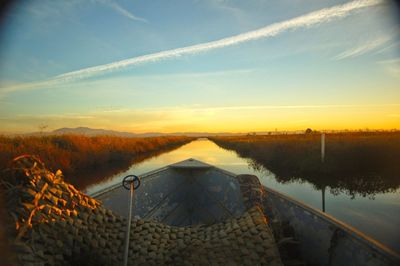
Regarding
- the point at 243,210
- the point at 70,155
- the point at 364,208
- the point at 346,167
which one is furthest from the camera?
the point at 70,155

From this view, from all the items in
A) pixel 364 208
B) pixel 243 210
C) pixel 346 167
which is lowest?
pixel 364 208

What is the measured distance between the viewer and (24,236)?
2.42 metres

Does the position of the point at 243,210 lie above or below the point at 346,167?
above

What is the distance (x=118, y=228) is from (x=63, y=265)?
0.72m

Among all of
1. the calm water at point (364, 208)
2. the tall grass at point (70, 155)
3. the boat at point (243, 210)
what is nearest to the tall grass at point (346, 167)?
the calm water at point (364, 208)

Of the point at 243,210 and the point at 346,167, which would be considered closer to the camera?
the point at 243,210

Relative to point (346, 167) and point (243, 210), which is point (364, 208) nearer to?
point (243, 210)

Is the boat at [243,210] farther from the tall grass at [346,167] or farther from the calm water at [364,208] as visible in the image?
the tall grass at [346,167]

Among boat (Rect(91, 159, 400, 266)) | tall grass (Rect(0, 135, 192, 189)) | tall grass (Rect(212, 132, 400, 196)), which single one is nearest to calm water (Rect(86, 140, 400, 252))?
tall grass (Rect(212, 132, 400, 196))

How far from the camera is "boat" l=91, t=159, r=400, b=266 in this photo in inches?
109

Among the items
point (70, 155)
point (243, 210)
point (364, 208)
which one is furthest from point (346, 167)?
point (70, 155)

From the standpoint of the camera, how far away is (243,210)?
476 centimetres

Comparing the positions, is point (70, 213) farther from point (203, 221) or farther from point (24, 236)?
point (203, 221)

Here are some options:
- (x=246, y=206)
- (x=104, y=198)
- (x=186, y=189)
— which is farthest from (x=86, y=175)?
(x=246, y=206)
